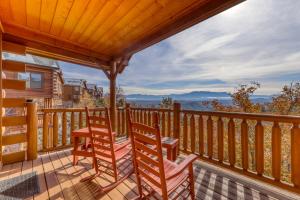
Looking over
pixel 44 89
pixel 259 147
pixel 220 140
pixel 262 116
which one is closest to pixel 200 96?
pixel 44 89

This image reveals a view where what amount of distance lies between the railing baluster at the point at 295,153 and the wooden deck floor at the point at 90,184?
0.25 meters

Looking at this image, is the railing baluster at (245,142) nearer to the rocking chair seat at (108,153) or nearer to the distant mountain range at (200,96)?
the rocking chair seat at (108,153)

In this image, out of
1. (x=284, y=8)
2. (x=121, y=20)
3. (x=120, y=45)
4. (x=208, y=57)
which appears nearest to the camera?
(x=121, y=20)

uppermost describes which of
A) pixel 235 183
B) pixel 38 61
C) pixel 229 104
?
pixel 38 61

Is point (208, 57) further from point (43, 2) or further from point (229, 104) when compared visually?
point (43, 2)

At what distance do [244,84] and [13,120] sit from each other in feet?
38.4

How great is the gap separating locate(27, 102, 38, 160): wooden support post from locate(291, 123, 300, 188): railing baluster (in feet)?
13.8

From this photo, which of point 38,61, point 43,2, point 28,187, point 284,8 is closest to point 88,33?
point 43,2

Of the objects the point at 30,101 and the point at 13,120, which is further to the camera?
the point at 30,101

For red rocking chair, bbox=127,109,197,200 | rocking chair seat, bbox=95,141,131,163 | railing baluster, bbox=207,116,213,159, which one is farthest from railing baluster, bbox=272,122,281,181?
rocking chair seat, bbox=95,141,131,163

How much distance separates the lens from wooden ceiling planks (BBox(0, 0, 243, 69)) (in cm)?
229

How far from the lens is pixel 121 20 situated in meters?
2.75

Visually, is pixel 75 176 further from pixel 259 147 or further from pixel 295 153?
pixel 295 153

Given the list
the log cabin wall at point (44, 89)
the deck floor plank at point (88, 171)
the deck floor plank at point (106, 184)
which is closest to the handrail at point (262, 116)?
the deck floor plank at point (106, 184)
